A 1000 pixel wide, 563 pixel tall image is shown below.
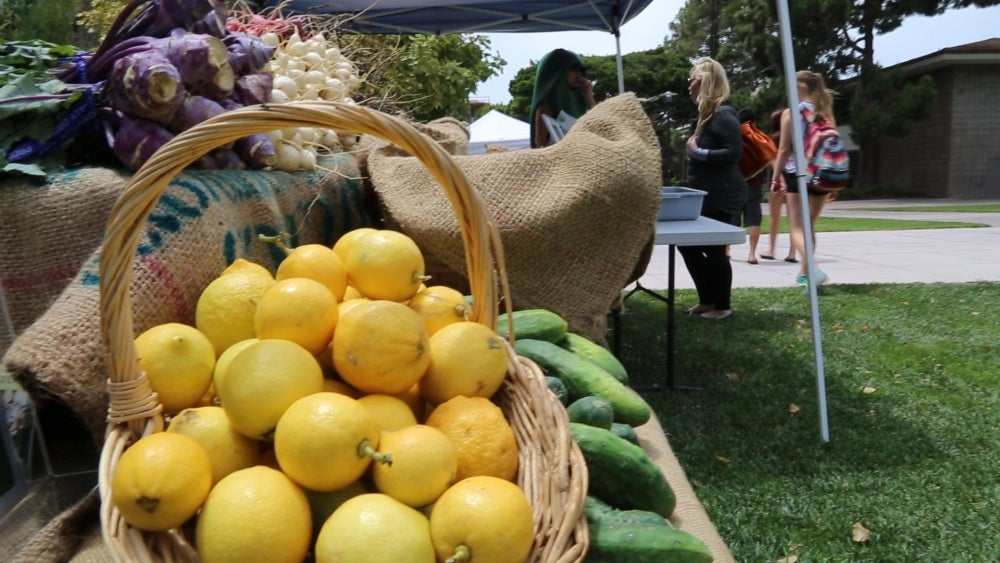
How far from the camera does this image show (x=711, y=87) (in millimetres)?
4793

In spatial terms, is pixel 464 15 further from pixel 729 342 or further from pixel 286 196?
pixel 286 196

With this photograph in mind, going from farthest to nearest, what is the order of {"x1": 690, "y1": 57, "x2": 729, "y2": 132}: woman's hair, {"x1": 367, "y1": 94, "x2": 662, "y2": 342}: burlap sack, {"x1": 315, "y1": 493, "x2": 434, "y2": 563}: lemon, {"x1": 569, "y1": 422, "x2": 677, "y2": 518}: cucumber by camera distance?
{"x1": 690, "y1": 57, "x2": 729, "y2": 132}: woman's hair < {"x1": 367, "y1": 94, "x2": 662, "y2": 342}: burlap sack < {"x1": 569, "y1": 422, "x2": 677, "y2": 518}: cucumber < {"x1": 315, "y1": 493, "x2": 434, "y2": 563}: lemon

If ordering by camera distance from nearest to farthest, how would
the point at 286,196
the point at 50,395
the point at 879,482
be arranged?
1. the point at 50,395
2. the point at 286,196
3. the point at 879,482

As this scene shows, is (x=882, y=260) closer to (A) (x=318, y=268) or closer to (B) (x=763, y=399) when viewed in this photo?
(B) (x=763, y=399)

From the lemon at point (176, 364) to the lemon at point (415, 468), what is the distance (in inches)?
14.1

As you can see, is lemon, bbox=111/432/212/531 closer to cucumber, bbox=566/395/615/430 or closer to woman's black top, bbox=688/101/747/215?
cucumber, bbox=566/395/615/430

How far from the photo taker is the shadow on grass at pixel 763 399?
3037 millimetres

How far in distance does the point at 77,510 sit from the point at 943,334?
538 cm

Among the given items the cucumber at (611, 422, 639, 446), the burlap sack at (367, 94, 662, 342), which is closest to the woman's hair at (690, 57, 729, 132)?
the burlap sack at (367, 94, 662, 342)

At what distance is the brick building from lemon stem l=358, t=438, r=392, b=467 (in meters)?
23.2

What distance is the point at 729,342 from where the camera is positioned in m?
4.81

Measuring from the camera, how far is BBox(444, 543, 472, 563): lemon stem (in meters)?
0.90

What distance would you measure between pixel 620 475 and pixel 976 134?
78.1 feet

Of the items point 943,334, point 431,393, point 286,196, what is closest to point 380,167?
point 286,196
